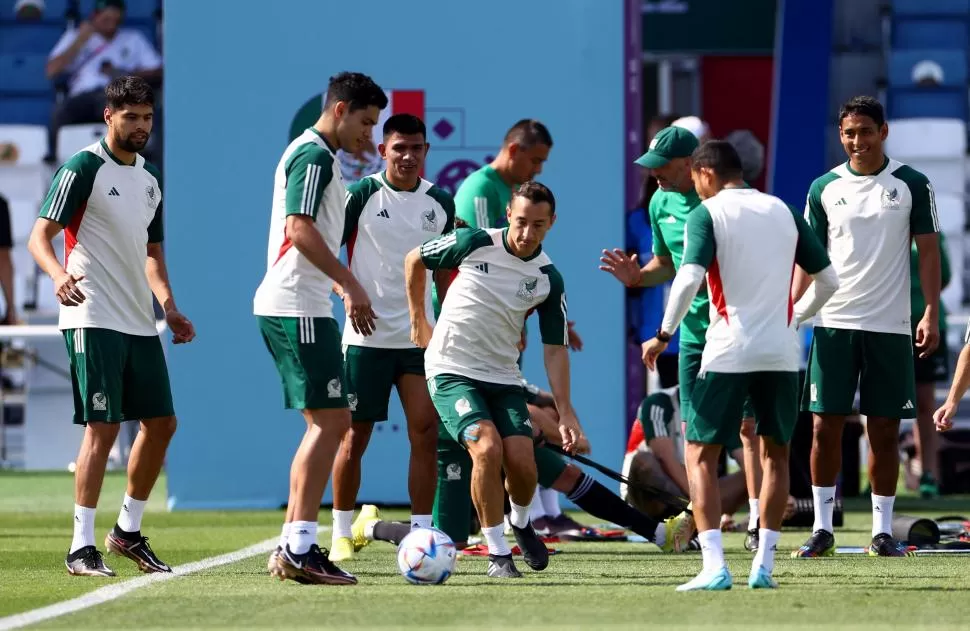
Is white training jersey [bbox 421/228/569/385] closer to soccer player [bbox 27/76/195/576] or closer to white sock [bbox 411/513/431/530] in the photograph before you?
white sock [bbox 411/513/431/530]

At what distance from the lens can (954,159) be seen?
1952 centimetres

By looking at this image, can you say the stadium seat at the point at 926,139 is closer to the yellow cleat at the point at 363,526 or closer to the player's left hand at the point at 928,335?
the player's left hand at the point at 928,335

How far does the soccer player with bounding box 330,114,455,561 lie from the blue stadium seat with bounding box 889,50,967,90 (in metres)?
12.6

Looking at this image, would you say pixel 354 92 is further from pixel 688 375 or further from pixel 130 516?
pixel 130 516

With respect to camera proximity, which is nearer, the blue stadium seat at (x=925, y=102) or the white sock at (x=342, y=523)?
the white sock at (x=342, y=523)

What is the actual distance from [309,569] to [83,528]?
1151 mm

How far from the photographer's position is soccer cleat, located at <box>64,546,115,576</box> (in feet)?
24.8

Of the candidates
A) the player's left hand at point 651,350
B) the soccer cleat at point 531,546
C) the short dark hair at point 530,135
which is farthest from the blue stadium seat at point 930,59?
the soccer cleat at point 531,546

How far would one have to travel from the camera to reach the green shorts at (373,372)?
27.7 ft

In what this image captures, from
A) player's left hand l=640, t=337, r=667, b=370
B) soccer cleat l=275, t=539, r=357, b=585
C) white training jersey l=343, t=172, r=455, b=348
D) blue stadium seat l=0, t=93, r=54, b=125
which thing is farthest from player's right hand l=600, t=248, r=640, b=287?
blue stadium seat l=0, t=93, r=54, b=125

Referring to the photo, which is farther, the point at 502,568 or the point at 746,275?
the point at 502,568

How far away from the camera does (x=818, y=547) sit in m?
8.53

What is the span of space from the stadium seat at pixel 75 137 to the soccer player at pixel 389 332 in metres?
10.1

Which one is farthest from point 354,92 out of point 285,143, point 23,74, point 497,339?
point 23,74
